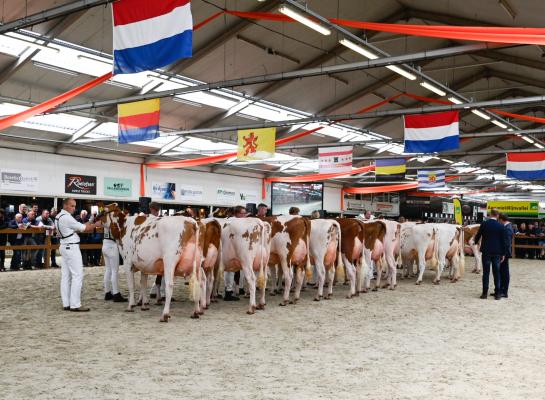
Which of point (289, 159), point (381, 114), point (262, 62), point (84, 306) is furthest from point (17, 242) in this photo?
point (289, 159)

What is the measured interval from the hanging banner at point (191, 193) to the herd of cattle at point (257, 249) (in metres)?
15.3

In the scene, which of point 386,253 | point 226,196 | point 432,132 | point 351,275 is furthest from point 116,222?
point 226,196

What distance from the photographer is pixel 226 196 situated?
28016mm

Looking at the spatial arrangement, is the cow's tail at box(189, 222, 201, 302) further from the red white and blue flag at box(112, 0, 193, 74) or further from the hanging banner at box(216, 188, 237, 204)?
the hanging banner at box(216, 188, 237, 204)

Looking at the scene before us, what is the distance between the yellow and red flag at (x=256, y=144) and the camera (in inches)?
632

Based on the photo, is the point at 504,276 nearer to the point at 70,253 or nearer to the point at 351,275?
the point at 351,275

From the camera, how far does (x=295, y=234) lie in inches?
343

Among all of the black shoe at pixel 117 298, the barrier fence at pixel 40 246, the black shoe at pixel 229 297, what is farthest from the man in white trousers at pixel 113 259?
the barrier fence at pixel 40 246

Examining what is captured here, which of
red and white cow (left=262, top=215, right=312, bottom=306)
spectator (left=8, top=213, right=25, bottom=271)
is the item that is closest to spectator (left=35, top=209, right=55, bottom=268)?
spectator (left=8, top=213, right=25, bottom=271)

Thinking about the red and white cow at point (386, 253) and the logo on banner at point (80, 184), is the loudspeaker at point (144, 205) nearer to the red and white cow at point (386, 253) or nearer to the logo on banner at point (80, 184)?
the red and white cow at point (386, 253)

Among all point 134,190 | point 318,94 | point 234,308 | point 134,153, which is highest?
point 318,94

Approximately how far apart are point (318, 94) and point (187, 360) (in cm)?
1544

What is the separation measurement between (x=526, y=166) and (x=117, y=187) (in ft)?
52.0

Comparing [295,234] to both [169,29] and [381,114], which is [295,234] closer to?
[169,29]
